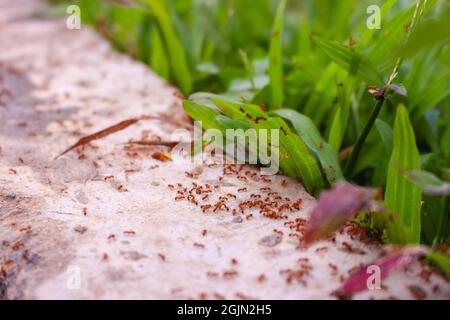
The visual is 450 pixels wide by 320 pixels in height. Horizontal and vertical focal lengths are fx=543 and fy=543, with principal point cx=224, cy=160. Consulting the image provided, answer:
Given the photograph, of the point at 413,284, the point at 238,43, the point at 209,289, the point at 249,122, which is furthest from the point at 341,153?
the point at 238,43

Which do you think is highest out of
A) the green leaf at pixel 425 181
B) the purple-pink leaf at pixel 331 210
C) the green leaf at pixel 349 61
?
the green leaf at pixel 349 61

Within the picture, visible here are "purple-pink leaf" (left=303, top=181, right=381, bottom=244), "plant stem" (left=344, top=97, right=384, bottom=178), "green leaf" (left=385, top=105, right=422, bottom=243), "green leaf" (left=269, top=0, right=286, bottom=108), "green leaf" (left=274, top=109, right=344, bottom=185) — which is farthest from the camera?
"green leaf" (left=269, top=0, right=286, bottom=108)

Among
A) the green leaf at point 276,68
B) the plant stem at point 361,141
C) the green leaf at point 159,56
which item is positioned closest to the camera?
the plant stem at point 361,141

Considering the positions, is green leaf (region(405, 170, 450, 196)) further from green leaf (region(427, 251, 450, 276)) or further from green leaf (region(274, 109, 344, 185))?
green leaf (region(274, 109, 344, 185))

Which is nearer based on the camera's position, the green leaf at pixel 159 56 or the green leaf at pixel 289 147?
the green leaf at pixel 289 147

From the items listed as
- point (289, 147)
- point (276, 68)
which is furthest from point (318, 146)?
point (276, 68)

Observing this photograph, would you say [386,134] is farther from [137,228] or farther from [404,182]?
[137,228]

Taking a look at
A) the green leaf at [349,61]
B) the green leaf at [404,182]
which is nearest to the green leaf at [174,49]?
the green leaf at [349,61]

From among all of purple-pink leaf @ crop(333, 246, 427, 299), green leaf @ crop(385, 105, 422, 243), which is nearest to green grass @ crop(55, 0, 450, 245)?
green leaf @ crop(385, 105, 422, 243)

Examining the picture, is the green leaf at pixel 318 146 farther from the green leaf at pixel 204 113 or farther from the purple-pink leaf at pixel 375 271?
the purple-pink leaf at pixel 375 271
